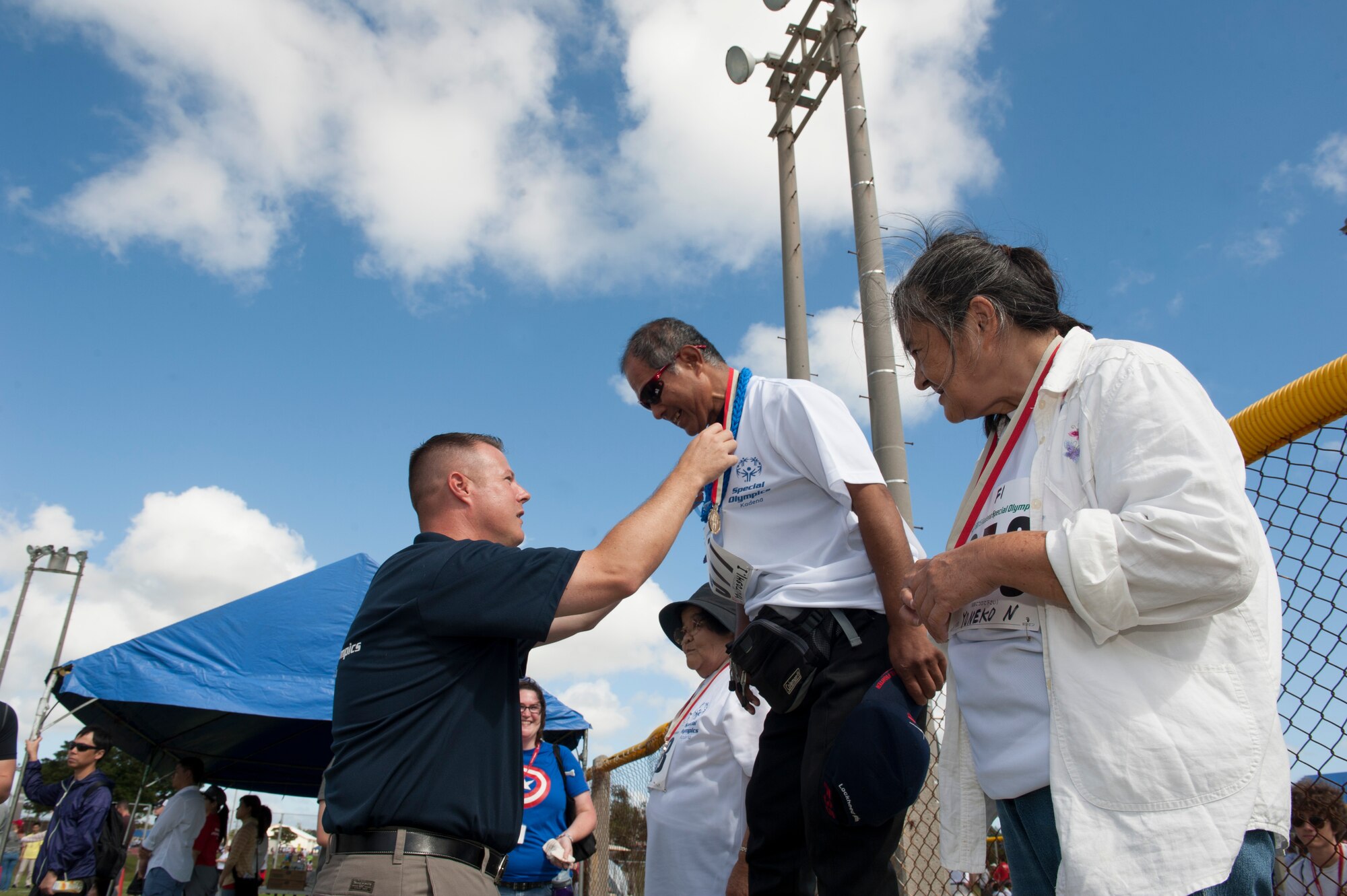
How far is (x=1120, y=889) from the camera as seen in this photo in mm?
1251

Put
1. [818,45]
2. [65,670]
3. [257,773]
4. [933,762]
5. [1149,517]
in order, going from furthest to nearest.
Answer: [257,773], [65,670], [818,45], [933,762], [1149,517]

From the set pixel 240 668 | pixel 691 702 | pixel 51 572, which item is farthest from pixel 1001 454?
pixel 51 572

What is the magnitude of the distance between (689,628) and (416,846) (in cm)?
247

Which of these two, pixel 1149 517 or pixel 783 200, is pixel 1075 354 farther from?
pixel 783 200

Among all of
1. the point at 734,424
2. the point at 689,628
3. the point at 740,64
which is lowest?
the point at 689,628

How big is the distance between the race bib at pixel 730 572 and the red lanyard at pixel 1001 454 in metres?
0.70

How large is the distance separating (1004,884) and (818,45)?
9.46m

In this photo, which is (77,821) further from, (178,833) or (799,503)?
(799,503)

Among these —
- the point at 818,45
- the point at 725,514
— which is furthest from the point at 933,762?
the point at 818,45

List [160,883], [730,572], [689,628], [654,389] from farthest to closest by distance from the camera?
[160,883] → [689,628] → [654,389] → [730,572]

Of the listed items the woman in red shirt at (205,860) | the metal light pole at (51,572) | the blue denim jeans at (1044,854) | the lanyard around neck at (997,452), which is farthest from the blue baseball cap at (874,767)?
the metal light pole at (51,572)

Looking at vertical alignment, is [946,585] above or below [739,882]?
above

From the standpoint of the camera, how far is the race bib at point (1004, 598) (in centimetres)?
155

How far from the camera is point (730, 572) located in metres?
2.53
